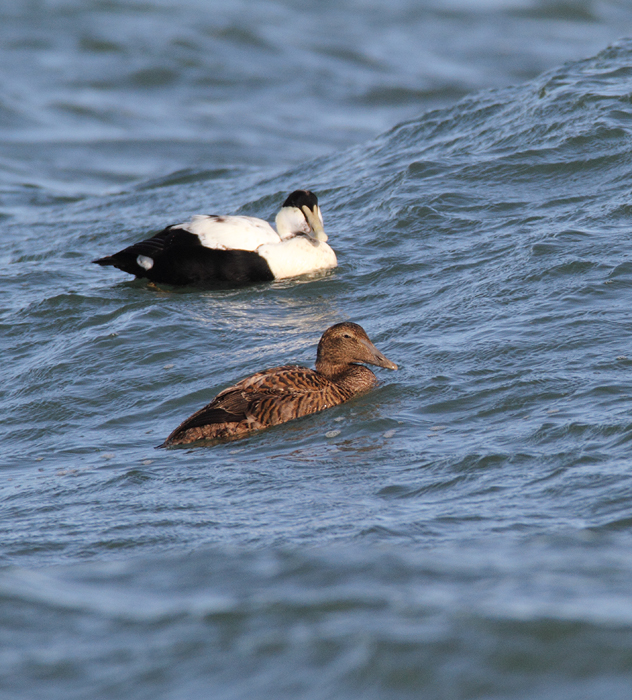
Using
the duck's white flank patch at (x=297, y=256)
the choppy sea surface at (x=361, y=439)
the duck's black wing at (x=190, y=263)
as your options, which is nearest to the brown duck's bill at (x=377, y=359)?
the choppy sea surface at (x=361, y=439)

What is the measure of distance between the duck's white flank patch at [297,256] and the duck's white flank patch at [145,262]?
3.29ft

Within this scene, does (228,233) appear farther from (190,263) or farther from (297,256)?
(297,256)

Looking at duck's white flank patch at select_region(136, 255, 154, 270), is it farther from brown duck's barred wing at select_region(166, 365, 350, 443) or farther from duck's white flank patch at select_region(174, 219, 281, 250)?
brown duck's barred wing at select_region(166, 365, 350, 443)

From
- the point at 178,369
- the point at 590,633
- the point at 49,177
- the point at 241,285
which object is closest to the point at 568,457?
the point at 590,633

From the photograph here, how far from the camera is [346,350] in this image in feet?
23.3

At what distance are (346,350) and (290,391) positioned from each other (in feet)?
2.21

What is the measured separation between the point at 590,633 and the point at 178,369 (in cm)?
439

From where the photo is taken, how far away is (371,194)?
37.8ft

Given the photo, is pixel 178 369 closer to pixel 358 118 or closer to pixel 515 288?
pixel 515 288

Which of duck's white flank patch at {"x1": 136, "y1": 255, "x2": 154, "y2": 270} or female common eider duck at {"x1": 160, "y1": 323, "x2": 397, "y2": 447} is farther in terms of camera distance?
duck's white flank patch at {"x1": 136, "y1": 255, "x2": 154, "y2": 270}

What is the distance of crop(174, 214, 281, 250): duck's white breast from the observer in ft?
32.4

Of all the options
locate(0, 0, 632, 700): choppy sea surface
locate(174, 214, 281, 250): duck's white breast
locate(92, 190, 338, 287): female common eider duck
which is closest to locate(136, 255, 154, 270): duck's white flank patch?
locate(92, 190, 338, 287): female common eider duck

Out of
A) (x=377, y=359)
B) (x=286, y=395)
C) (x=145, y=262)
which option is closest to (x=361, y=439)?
(x=286, y=395)

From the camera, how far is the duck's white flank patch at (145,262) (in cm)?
988
